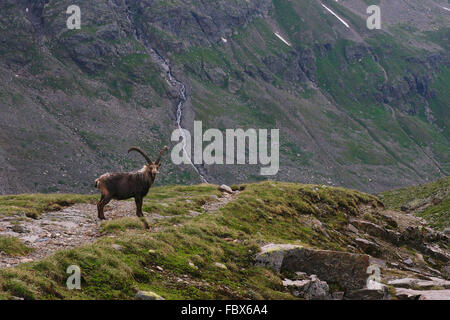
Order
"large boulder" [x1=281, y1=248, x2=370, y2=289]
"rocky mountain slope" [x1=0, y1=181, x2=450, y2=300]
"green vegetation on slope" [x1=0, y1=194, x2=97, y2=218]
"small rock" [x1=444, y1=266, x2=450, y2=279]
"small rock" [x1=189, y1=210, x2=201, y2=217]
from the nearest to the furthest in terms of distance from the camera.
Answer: "rocky mountain slope" [x1=0, y1=181, x2=450, y2=300], "large boulder" [x1=281, y1=248, x2=370, y2=289], "green vegetation on slope" [x1=0, y1=194, x2=97, y2=218], "small rock" [x1=189, y1=210, x2=201, y2=217], "small rock" [x1=444, y1=266, x2=450, y2=279]

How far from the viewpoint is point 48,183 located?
137 metres

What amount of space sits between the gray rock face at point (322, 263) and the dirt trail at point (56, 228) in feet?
21.0


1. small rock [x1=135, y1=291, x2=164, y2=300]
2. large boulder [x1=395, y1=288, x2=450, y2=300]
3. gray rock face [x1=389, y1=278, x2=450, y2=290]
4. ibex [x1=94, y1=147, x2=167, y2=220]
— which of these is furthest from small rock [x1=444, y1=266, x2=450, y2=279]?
small rock [x1=135, y1=291, x2=164, y2=300]

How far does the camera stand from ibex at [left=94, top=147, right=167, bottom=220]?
19.8 meters

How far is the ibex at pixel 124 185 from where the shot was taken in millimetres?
19828

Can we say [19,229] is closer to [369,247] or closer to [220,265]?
[220,265]

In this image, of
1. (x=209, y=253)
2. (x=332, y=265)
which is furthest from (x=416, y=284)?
(x=209, y=253)

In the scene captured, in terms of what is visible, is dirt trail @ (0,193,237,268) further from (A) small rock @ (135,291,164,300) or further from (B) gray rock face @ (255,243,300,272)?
(B) gray rock face @ (255,243,300,272)

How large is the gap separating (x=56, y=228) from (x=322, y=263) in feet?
35.9

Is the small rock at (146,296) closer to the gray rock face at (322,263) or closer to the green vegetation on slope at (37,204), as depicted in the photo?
the gray rock face at (322,263)

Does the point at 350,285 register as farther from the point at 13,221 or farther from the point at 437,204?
the point at 437,204

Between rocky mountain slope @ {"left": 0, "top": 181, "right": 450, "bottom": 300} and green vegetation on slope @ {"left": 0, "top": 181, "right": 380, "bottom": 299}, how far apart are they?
1.5 inches
